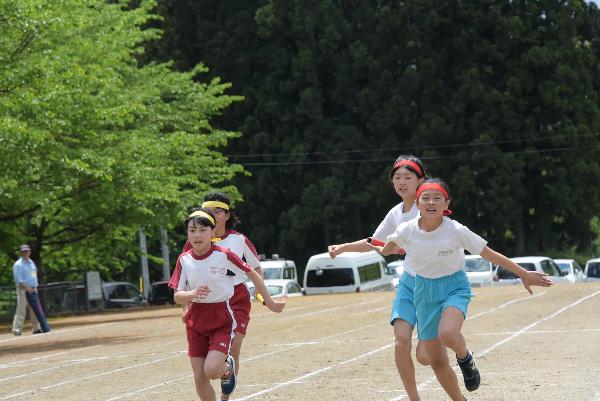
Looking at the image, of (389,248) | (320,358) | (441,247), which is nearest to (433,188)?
(441,247)

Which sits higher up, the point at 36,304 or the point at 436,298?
the point at 36,304

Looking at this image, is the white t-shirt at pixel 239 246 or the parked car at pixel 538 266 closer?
the white t-shirt at pixel 239 246

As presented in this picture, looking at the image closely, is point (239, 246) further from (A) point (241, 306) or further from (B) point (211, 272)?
(B) point (211, 272)

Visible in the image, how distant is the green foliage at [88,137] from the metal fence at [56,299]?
1303 millimetres

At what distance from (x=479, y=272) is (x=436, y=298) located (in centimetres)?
3268

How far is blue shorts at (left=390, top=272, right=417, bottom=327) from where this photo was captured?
32.0 feet

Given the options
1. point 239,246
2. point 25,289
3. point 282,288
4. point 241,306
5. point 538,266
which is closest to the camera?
point 241,306

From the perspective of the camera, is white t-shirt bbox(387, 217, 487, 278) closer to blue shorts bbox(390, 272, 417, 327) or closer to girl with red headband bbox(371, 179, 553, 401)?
girl with red headband bbox(371, 179, 553, 401)

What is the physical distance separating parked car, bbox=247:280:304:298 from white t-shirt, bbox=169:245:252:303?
30.2 m

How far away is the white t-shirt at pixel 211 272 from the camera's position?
32.4 ft

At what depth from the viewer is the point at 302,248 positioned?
65000 millimetres

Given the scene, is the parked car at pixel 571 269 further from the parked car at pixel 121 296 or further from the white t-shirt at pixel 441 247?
the white t-shirt at pixel 441 247

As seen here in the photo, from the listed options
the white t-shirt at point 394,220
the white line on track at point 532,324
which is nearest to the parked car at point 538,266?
the white line on track at point 532,324

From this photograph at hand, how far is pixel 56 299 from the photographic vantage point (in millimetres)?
40812
